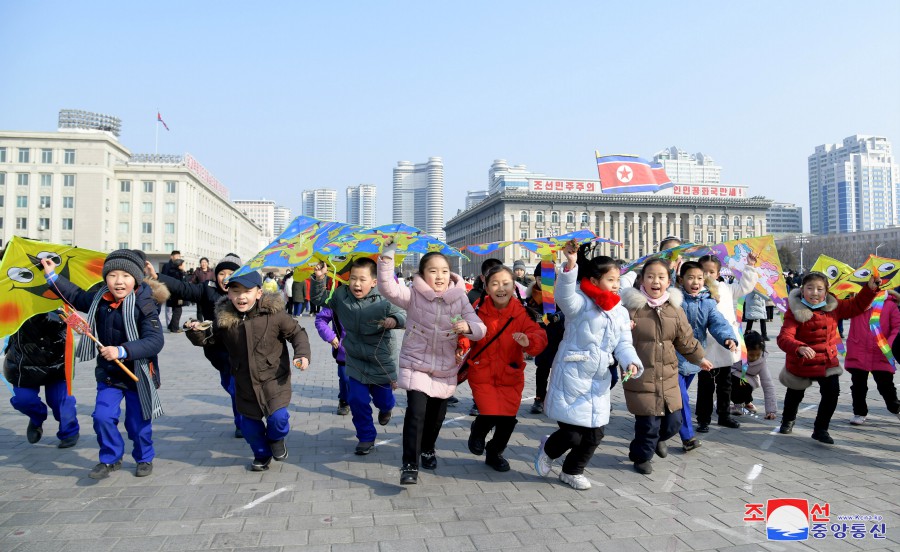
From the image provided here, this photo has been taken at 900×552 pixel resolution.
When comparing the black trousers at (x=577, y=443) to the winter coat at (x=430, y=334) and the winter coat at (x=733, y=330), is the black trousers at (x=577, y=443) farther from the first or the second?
the winter coat at (x=733, y=330)

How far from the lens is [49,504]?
418 centimetres

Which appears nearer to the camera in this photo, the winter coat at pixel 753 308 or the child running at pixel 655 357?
the child running at pixel 655 357

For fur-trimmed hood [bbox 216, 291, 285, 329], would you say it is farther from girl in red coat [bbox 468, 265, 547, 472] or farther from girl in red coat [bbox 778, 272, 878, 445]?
girl in red coat [bbox 778, 272, 878, 445]

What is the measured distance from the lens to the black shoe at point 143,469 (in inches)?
188

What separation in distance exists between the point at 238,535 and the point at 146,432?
5.50 ft

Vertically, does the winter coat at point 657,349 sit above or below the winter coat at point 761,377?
above

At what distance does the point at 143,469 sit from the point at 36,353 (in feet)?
5.23

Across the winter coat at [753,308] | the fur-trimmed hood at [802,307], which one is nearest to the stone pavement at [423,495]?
the fur-trimmed hood at [802,307]

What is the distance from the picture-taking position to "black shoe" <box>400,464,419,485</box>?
14.8 ft

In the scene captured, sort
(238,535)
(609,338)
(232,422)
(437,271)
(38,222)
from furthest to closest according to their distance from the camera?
(38,222), (232,422), (437,271), (609,338), (238,535)

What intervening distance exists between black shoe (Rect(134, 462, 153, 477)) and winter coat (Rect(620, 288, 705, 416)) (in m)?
3.87

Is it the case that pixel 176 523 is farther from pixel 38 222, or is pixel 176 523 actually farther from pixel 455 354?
pixel 38 222

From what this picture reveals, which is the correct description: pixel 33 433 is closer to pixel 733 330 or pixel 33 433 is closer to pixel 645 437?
pixel 645 437

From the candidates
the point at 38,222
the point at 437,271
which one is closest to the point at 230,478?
the point at 437,271
